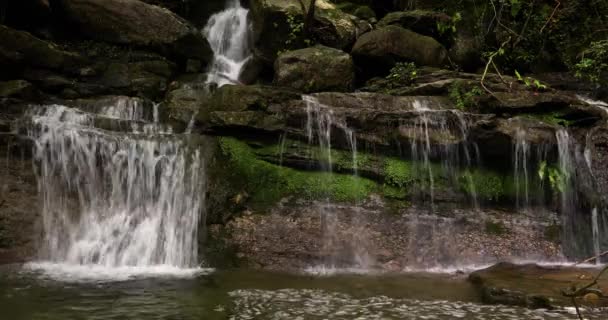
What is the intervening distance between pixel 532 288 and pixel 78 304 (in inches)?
217

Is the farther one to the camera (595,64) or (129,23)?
(129,23)

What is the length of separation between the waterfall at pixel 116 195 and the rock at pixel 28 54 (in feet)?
7.57

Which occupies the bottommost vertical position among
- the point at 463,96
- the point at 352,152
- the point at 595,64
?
the point at 352,152

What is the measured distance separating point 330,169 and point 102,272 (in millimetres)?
4173

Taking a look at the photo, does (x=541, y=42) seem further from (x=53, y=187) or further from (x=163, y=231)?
(x=53, y=187)

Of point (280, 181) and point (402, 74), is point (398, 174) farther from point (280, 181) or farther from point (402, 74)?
point (402, 74)

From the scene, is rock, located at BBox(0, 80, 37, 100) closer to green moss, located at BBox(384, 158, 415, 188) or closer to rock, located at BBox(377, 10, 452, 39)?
green moss, located at BBox(384, 158, 415, 188)

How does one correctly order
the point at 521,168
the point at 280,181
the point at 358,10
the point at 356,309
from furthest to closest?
the point at 358,10 < the point at 521,168 < the point at 280,181 < the point at 356,309

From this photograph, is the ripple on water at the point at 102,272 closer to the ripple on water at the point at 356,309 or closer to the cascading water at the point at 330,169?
the ripple on water at the point at 356,309

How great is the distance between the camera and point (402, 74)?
1203 centimetres

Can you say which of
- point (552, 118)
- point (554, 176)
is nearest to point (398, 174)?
point (554, 176)

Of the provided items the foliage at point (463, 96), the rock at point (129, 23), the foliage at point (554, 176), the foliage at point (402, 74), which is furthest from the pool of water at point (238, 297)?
the rock at point (129, 23)

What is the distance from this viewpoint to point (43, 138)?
28.1 ft

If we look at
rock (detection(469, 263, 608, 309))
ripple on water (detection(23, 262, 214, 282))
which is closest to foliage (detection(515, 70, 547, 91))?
rock (detection(469, 263, 608, 309))
